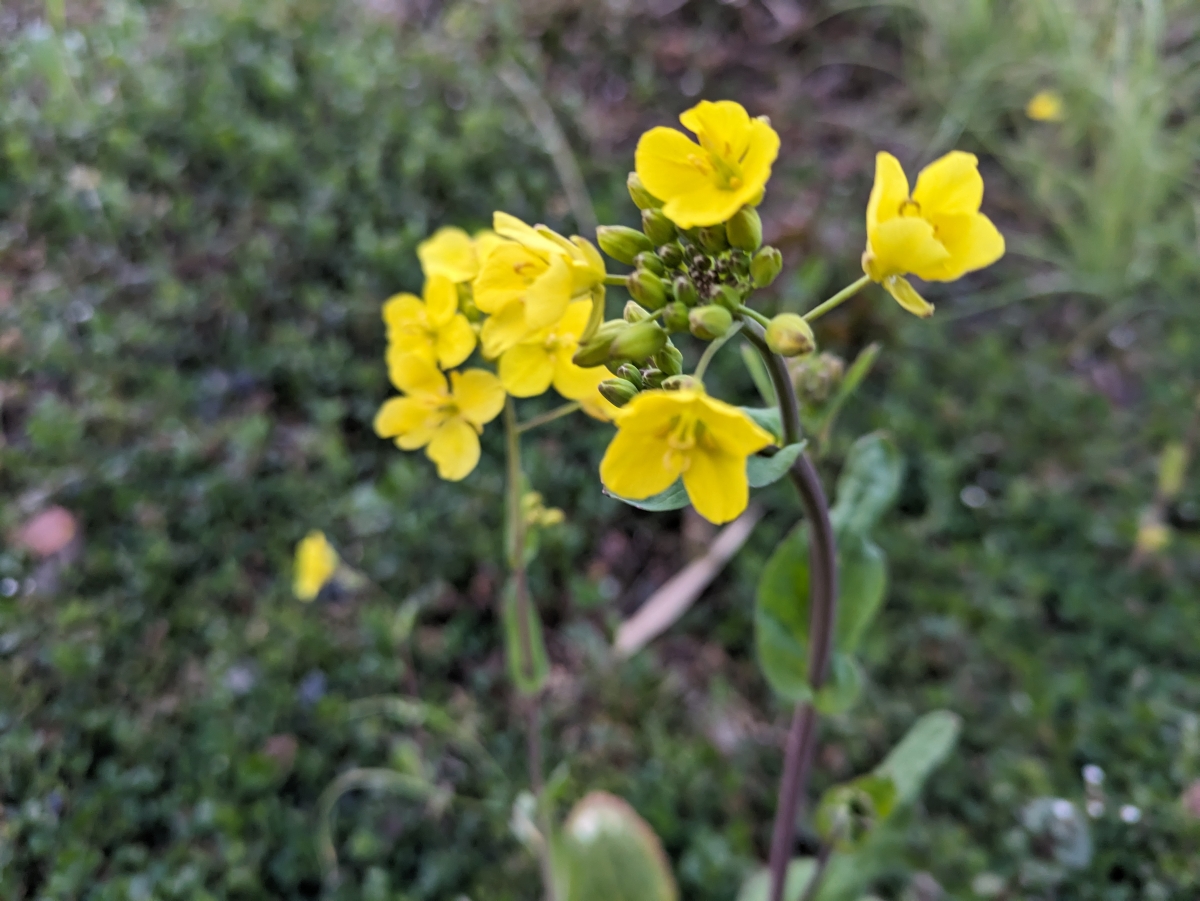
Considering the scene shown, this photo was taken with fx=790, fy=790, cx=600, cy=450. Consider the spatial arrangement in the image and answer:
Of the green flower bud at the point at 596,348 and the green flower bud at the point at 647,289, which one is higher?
the green flower bud at the point at 647,289

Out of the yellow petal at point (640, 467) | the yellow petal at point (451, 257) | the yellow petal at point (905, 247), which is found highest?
the yellow petal at point (905, 247)

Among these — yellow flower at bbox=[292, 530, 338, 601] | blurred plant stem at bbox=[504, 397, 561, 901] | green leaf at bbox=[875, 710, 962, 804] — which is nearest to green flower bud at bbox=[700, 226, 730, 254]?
blurred plant stem at bbox=[504, 397, 561, 901]

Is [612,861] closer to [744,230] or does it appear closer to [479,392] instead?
[479,392]

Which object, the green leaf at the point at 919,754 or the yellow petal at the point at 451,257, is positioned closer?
the yellow petal at the point at 451,257

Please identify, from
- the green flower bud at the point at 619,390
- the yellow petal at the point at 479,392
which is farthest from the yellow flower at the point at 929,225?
the yellow petal at the point at 479,392

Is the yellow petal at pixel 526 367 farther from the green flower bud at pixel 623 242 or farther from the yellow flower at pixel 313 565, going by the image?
the yellow flower at pixel 313 565

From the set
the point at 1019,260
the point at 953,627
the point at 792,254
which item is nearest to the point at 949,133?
the point at 1019,260

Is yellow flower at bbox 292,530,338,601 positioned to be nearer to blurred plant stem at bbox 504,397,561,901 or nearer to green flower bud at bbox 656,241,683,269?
blurred plant stem at bbox 504,397,561,901
